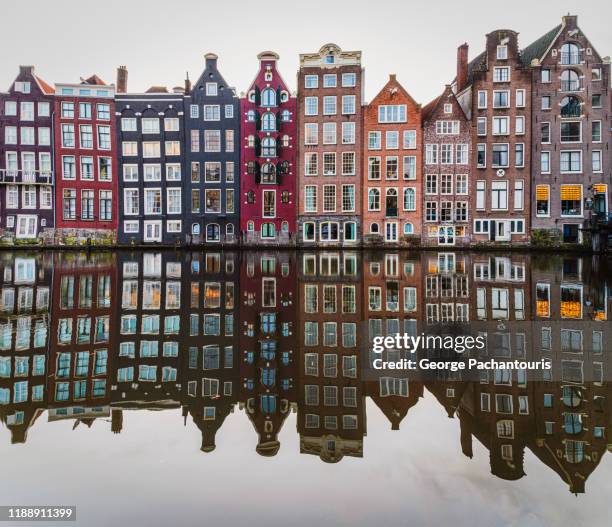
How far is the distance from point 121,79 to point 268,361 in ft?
182

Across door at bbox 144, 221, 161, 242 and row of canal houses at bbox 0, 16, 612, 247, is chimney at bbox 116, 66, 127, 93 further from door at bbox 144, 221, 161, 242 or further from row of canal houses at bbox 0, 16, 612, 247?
door at bbox 144, 221, 161, 242

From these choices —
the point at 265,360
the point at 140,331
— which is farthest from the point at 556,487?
the point at 140,331

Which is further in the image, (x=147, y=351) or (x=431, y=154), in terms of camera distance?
(x=431, y=154)

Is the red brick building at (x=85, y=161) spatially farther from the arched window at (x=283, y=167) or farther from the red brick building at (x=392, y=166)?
the red brick building at (x=392, y=166)

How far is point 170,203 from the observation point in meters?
52.6

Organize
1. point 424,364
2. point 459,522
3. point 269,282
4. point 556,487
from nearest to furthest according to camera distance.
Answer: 1. point 459,522
2. point 556,487
3. point 424,364
4. point 269,282

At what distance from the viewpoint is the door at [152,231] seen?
52125mm

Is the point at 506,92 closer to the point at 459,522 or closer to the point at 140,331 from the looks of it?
the point at 140,331

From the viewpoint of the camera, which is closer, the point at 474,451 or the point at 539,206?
the point at 474,451

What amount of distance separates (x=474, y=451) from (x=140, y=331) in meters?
7.67

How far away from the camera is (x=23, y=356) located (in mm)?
8891

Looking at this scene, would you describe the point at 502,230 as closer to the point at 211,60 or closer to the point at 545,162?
the point at 545,162

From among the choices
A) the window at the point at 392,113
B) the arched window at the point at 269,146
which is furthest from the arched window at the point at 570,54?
the arched window at the point at 269,146

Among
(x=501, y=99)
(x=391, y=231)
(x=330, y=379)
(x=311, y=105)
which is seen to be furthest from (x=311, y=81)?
(x=330, y=379)
